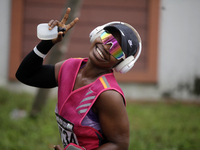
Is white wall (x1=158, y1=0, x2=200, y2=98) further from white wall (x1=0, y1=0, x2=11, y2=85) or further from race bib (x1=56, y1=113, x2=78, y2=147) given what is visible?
race bib (x1=56, y1=113, x2=78, y2=147)

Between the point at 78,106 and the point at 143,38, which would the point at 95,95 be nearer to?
the point at 78,106

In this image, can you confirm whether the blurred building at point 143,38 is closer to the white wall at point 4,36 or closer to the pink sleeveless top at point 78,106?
the white wall at point 4,36

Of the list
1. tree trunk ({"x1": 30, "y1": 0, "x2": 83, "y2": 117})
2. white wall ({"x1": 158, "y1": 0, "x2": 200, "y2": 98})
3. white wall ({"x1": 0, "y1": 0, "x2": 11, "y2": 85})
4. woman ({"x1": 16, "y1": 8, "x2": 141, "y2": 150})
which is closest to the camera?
woman ({"x1": 16, "y1": 8, "x2": 141, "y2": 150})

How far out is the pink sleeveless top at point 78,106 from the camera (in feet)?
5.50

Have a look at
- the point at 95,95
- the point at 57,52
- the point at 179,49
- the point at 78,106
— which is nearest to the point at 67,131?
the point at 78,106

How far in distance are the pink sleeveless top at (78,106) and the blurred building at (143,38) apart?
4385mm

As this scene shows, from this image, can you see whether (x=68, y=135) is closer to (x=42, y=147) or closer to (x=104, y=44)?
(x=104, y=44)

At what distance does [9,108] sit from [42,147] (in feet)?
5.29

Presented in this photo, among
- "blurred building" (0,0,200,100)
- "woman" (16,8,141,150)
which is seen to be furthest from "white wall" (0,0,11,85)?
"woman" (16,8,141,150)

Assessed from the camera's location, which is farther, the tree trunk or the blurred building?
the blurred building

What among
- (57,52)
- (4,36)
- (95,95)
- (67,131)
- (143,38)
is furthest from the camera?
(143,38)

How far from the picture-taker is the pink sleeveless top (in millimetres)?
1677

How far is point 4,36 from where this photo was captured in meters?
6.08

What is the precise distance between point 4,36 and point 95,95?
5174mm
